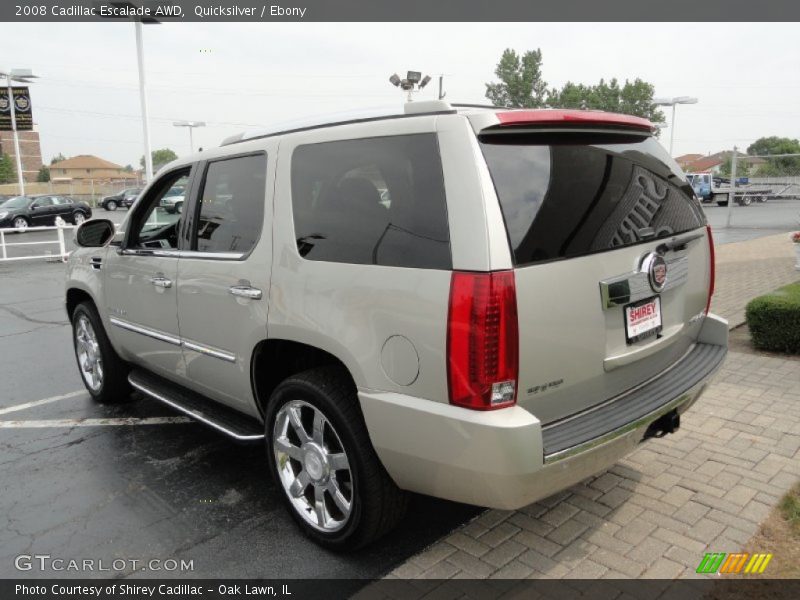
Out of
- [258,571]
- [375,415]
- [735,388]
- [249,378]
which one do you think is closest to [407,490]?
[375,415]

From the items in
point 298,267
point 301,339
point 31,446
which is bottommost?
point 31,446

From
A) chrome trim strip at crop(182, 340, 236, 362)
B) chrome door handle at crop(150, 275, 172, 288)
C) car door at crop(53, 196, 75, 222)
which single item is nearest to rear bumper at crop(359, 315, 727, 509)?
chrome trim strip at crop(182, 340, 236, 362)

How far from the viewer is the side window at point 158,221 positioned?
402 cm

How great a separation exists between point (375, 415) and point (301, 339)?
550mm

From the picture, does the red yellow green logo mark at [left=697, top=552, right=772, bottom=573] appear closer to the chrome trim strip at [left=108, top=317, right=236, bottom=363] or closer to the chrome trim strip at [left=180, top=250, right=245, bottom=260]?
the chrome trim strip at [left=108, top=317, right=236, bottom=363]

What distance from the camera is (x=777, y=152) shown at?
3964 inches

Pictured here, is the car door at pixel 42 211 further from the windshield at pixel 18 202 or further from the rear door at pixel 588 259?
the rear door at pixel 588 259

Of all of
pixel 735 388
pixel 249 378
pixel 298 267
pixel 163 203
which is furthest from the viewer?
pixel 735 388

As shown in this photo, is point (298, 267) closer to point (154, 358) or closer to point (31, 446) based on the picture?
point (154, 358)

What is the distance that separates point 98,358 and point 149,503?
1992 millimetres

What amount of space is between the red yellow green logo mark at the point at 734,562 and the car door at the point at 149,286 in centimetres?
302

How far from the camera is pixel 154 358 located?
4160 mm

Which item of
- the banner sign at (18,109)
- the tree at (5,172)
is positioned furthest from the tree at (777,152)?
the tree at (5,172)

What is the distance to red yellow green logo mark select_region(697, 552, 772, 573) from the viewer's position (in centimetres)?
267
